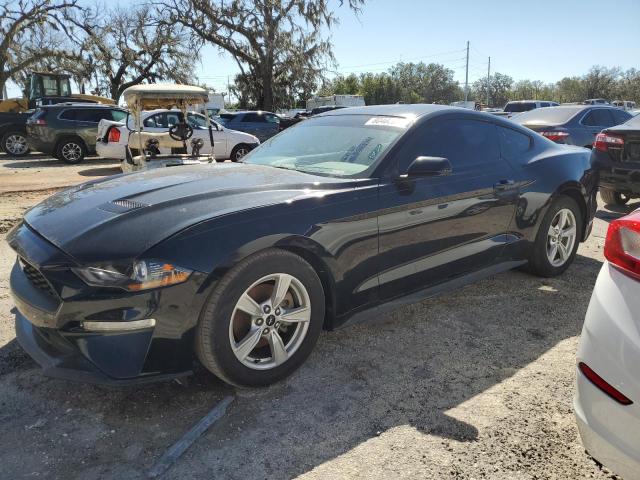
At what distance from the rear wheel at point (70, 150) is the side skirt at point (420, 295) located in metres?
13.6

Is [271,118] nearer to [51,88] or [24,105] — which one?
[24,105]

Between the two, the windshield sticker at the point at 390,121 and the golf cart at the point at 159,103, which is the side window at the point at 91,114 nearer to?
the golf cart at the point at 159,103

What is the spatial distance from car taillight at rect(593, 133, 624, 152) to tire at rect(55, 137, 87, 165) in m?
13.0

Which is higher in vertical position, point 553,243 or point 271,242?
point 271,242

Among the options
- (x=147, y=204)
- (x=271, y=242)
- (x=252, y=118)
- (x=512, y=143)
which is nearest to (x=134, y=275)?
(x=147, y=204)

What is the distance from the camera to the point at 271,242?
8.86 ft

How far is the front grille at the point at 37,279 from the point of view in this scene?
2513 millimetres

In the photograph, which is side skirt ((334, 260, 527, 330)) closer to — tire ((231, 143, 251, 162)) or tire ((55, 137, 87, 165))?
tire ((231, 143, 251, 162))

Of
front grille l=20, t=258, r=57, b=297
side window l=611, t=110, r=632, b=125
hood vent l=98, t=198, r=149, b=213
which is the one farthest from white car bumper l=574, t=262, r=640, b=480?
side window l=611, t=110, r=632, b=125

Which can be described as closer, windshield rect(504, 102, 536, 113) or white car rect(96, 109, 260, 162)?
white car rect(96, 109, 260, 162)

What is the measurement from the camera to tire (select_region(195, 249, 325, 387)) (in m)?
2.56

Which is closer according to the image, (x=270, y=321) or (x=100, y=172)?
(x=270, y=321)

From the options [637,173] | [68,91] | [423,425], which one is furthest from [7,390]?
[68,91]

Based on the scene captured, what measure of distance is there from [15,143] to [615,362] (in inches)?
714
